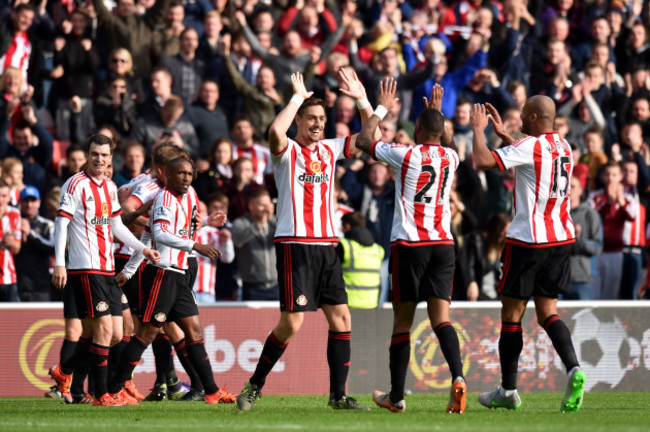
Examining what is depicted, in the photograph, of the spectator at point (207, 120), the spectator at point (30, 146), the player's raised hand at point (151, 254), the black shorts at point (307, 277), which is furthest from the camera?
the spectator at point (207, 120)

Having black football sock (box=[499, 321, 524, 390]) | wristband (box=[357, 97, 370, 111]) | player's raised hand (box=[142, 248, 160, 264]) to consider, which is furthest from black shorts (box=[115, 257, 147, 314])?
black football sock (box=[499, 321, 524, 390])

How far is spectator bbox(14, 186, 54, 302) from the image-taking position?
13914 millimetres

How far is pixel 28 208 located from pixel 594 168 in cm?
760

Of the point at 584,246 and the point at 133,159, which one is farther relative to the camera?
the point at 584,246

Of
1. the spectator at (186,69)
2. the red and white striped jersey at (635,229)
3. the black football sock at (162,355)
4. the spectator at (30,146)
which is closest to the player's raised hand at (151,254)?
the black football sock at (162,355)

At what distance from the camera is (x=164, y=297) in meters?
10.6

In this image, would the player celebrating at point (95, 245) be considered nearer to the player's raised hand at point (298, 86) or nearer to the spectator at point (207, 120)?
the player's raised hand at point (298, 86)

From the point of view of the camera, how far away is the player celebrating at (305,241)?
9391mm

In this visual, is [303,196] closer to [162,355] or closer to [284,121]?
[284,121]

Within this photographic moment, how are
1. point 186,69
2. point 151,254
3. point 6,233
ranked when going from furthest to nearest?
1. point 186,69
2. point 6,233
3. point 151,254

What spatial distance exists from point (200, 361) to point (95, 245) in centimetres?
140

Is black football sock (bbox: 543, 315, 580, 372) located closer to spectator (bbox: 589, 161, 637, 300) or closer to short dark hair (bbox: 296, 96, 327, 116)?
short dark hair (bbox: 296, 96, 327, 116)

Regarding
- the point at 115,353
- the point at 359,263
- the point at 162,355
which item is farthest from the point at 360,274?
the point at 115,353

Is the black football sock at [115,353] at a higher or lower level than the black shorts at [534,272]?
lower
